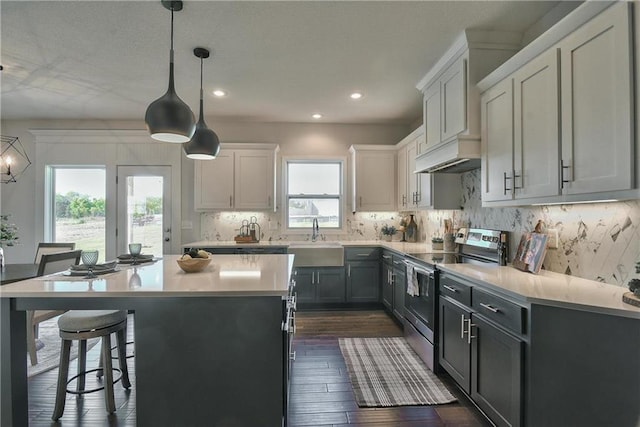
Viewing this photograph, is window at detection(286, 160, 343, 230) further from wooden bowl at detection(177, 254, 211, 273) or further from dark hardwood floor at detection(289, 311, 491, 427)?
wooden bowl at detection(177, 254, 211, 273)

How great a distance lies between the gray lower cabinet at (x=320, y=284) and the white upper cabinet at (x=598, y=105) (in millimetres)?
2959

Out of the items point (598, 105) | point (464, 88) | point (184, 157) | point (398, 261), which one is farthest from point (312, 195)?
point (598, 105)

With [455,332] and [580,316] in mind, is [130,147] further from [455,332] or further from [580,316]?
[580,316]

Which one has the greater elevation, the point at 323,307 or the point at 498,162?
the point at 498,162

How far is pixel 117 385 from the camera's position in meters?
2.40

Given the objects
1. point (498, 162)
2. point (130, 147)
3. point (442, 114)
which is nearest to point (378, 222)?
point (442, 114)

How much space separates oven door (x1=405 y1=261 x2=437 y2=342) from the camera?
2.57 m

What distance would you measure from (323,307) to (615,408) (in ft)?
10.4

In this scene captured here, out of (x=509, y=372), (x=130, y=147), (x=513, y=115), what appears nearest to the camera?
(x=509, y=372)

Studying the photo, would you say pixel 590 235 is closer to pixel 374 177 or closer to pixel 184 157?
pixel 374 177

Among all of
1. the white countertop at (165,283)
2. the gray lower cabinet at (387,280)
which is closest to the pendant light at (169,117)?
the white countertop at (165,283)

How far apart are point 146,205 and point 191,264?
3285 mm

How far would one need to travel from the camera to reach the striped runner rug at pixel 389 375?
87.0 inches

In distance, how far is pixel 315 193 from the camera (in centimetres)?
496
